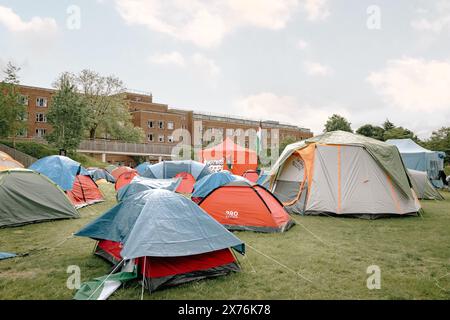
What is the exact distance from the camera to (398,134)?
39938mm

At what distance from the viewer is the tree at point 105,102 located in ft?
130

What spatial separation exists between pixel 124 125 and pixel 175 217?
136ft

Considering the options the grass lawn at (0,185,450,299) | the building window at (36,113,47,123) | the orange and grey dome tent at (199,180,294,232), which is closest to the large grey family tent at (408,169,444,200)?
the grass lawn at (0,185,450,299)

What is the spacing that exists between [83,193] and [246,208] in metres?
7.46

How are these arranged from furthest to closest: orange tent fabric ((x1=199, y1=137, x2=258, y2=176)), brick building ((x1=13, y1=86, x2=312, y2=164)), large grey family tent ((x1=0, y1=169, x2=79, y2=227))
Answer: brick building ((x1=13, y1=86, x2=312, y2=164)) → orange tent fabric ((x1=199, y1=137, x2=258, y2=176)) → large grey family tent ((x1=0, y1=169, x2=79, y2=227))

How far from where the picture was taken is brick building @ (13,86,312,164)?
4509 cm

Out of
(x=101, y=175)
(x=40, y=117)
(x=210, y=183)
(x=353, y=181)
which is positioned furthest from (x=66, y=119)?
(x=353, y=181)

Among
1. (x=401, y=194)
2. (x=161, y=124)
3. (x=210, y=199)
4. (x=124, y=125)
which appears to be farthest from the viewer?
(x=161, y=124)

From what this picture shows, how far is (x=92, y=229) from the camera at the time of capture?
214 inches

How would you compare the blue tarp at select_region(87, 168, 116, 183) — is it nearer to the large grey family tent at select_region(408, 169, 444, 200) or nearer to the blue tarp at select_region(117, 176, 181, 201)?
the blue tarp at select_region(117, 176, 181, 201)

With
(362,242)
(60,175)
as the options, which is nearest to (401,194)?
(362,242)

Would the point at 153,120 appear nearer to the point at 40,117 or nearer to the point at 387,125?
the point at 40,117

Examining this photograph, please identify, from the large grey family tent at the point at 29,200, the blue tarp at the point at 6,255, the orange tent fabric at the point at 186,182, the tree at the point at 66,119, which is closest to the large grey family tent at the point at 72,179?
the large grey family tent at the point at 29,200
